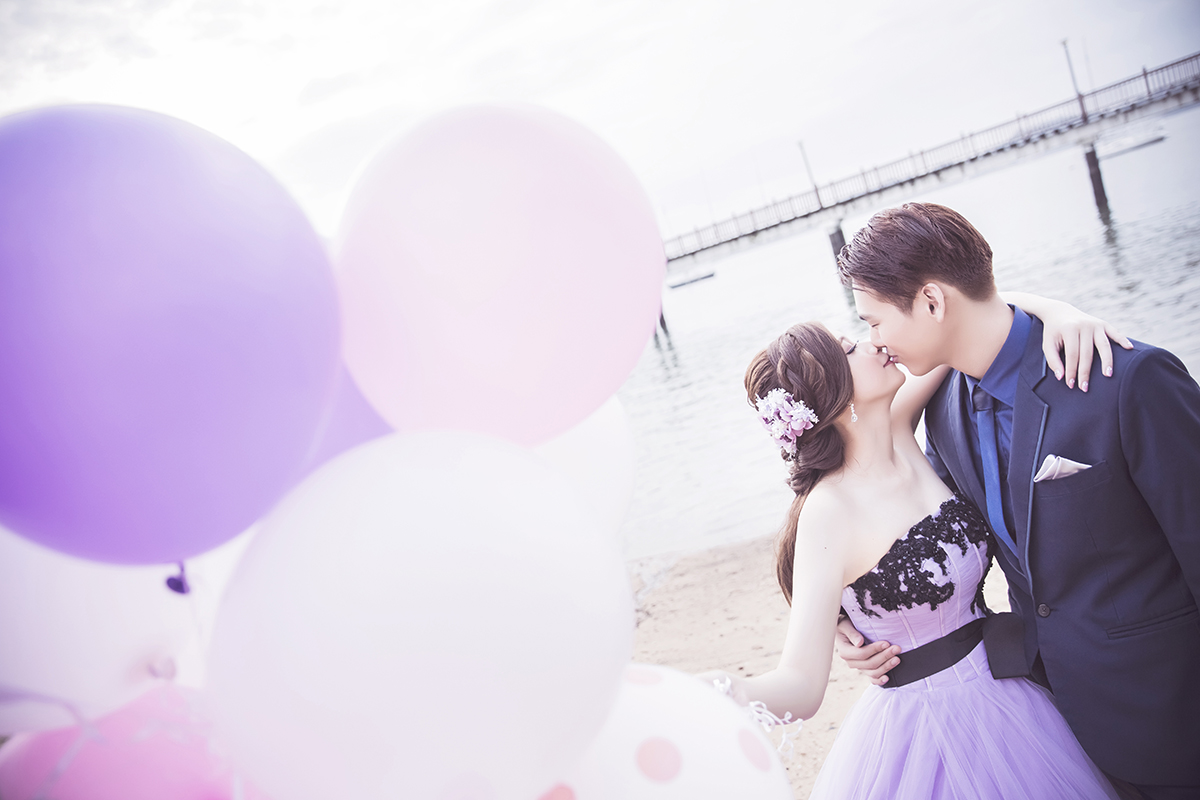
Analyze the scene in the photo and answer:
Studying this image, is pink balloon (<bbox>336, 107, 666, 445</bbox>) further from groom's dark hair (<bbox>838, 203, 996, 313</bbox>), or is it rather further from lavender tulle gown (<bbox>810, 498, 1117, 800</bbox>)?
lavender tulle gown (<bbox>810, 498, 1117, 800</bbox>)

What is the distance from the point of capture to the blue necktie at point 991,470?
1.93 meters

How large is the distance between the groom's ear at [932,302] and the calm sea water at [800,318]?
19.6ft

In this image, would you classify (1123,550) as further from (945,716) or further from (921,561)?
(945,716)

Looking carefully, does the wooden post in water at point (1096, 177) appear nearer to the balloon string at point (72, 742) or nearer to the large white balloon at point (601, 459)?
the large white balloon at point (601, 459)

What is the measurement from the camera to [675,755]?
4.26 ft

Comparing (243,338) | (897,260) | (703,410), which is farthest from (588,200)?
(703,410)

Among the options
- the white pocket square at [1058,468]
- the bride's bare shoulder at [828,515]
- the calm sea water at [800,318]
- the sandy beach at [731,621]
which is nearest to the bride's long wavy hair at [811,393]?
the bride's bare shoulder at [828,515]

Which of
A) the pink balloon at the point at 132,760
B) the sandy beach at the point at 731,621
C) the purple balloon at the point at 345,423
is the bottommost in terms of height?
the sandy beach at the point at 731,621

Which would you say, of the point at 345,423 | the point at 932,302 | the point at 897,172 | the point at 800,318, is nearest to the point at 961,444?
the point at 932,302

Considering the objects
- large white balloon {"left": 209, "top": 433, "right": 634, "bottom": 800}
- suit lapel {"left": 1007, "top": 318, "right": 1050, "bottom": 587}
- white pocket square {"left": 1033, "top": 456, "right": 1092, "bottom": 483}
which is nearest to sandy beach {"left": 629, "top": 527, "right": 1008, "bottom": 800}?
suit lapel {"left": 1007, "top": 318, "right": 1050, "bottom": 587}

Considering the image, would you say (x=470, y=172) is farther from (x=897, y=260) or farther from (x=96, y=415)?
(x=897, y=260)

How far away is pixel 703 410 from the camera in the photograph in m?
15.2

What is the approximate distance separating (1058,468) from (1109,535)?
0.20m

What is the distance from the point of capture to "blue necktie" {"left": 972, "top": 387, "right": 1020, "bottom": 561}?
1.93 metres
